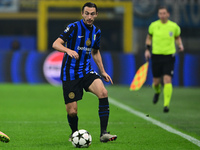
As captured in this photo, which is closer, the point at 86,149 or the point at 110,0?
the point at 86,149

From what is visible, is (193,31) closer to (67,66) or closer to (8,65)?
(8,65)

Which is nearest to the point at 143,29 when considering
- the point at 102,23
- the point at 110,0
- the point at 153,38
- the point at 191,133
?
the point at 110,0

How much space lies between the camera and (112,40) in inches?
1249

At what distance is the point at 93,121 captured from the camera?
991cm

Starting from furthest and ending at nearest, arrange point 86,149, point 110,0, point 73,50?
point 110,0 → point 73,50 → point 86,149

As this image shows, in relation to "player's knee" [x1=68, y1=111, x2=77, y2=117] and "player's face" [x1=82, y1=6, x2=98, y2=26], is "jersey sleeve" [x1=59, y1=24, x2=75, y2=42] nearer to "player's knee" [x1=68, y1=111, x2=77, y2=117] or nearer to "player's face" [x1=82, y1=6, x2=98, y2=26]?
"player's face" [x1=82, y1=6, x2=98, y2=26]

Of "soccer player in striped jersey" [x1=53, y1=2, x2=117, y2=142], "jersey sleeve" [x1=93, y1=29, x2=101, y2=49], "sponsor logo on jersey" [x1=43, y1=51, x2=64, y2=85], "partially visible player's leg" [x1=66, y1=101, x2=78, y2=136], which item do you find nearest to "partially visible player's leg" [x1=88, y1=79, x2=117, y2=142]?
"soccer player in striped jersey" [x1=53, y1=2, x2=117, y2=142]

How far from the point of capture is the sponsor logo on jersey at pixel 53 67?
62.3 ft

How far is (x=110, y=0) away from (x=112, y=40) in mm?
6839

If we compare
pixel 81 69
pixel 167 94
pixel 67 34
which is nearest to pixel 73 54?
pixel 67 34

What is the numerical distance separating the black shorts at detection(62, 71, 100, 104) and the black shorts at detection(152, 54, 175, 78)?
454 centimetres

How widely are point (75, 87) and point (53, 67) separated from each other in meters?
11.7

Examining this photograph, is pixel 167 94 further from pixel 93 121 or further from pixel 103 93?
pixel 103 93

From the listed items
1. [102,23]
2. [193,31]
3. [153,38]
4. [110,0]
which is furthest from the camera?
[102,23]
